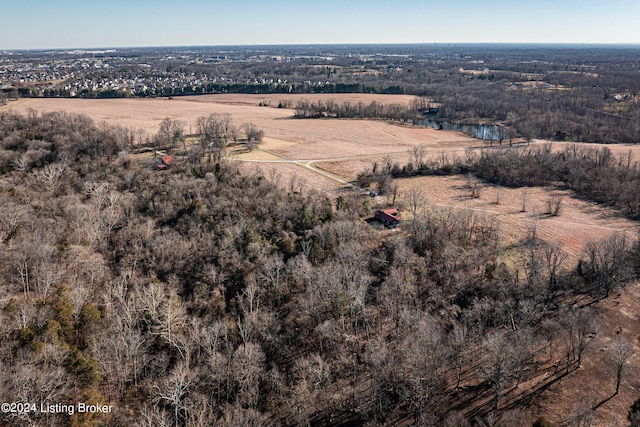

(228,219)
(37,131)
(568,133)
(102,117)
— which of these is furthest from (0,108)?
(568,133)

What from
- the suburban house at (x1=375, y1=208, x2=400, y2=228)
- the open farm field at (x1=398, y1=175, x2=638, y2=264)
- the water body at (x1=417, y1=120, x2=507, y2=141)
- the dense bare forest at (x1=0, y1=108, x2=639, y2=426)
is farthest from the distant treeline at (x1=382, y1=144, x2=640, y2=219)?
the water body at (x1=417, y1=120, x2=507, y2=141)

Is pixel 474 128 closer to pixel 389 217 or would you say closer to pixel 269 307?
pixel 389 217

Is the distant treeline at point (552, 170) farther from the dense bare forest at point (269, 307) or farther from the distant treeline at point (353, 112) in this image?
the distant treeline at point (353, 112)

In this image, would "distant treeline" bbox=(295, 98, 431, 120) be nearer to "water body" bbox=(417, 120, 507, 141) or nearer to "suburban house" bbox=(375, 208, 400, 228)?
"water body" bbox=(417, 120, 507, 141)

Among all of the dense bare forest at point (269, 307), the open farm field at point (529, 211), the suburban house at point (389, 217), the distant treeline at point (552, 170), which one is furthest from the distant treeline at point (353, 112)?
the suburban house at point (389, 217)

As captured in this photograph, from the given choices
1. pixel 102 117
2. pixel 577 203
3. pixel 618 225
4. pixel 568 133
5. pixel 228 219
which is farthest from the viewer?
pixel 102 117

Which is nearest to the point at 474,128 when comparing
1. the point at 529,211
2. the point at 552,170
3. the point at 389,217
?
the point at 552,170

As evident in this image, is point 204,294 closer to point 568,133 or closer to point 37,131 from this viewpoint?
point 37,131
